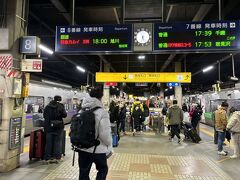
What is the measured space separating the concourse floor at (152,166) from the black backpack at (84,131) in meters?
2.00

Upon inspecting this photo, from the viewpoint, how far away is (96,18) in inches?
358

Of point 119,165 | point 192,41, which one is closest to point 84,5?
point 192,41

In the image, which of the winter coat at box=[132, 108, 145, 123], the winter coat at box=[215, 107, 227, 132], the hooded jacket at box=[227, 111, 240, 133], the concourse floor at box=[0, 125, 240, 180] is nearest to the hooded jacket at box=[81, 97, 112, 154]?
the concourse floor at box=[0, 125, 240, 180]

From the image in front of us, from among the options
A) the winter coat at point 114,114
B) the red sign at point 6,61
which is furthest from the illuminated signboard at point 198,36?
the winter coat at point 114,114

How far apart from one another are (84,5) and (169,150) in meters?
4.85

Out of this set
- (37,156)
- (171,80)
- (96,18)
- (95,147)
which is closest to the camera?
(95,147)

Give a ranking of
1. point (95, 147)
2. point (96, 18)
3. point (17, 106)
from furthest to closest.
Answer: point (96, 18)
point (17, 106)
point (95, 147)

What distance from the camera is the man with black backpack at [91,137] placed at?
113 inches

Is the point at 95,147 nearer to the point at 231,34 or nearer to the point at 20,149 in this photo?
the point at 20,149

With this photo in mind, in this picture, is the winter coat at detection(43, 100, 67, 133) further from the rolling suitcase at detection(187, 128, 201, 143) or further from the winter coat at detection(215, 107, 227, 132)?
the rolling suitcase at detection(187, 128, 201, 143)

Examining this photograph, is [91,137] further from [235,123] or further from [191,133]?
[191,133]

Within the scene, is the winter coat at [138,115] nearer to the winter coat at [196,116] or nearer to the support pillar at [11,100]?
the winter coat at [196,116]

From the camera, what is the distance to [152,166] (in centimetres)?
545

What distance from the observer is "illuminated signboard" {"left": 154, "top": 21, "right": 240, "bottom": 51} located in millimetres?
5305
